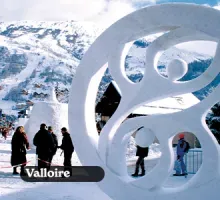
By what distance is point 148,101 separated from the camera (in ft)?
22.6

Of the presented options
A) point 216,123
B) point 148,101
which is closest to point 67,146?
point 148,101

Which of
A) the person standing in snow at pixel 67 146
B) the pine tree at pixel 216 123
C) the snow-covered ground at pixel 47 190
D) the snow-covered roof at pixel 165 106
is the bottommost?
the snow-covered ground at pixel 47 190

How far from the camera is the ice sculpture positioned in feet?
21.0

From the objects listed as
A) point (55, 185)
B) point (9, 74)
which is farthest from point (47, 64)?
point (55, 185)

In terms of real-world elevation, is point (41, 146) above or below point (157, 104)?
below

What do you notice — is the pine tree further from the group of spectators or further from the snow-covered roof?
the group of spectators

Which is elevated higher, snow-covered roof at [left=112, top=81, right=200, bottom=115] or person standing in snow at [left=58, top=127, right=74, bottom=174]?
snow-covered roof at [left=112, top=81, right=200, bottom=115]

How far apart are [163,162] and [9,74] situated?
17674cm

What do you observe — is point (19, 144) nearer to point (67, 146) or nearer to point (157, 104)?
point (67, 146)

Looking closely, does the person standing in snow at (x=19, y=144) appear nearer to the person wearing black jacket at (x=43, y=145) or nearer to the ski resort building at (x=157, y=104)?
the person wearing black jacket at (x=43, y=145)

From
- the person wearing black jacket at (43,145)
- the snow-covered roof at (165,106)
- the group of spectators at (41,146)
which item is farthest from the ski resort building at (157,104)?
the person wearing black jacket at (43,145)

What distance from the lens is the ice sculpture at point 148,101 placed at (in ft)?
21.0

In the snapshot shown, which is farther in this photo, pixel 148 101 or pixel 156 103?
pixel 156 103

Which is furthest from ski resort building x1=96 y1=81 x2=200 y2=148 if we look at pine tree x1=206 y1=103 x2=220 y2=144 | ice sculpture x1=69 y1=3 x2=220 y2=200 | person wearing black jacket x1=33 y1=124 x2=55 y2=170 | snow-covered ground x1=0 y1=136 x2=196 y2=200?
ice sculpture x1=69 y1=3 x2=220 y2=200
